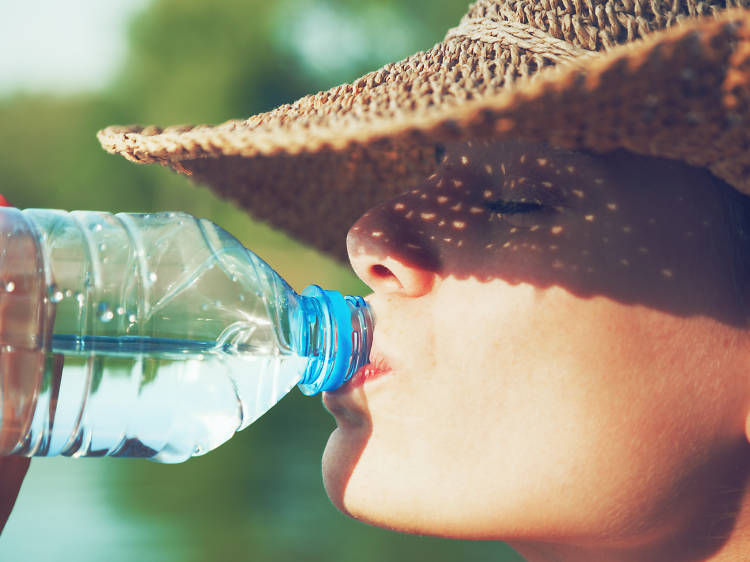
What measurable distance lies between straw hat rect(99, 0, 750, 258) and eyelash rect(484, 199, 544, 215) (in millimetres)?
96

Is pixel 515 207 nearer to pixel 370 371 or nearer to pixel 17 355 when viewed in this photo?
pixel 370 371

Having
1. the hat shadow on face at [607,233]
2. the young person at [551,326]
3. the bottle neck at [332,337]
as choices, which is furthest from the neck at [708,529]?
the bottle neck at [332,337]

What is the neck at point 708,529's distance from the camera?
0.82m

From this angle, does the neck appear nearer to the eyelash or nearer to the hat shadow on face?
the hat shadow on face

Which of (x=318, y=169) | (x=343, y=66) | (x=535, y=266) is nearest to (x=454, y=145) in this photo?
(x=535, y=266)

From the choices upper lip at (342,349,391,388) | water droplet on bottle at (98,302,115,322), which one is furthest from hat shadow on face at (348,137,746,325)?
water droplet on bottle at (98,302,115,322)

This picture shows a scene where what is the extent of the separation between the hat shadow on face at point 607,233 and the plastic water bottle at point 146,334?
0.81 ft

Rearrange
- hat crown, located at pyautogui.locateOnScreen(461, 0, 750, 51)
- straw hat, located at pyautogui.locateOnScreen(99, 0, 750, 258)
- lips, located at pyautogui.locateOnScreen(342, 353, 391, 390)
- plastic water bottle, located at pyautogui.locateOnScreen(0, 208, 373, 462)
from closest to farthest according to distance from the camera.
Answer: straw hat, located at pyautogui.locateOnScreen(99, 0, 750, 258), hat crown, located at pyautogui.locateOnScreen(461, 0, 750, 51), lips, located at pyautogui.locateOnScreen(342, 353, 391, 390), plastic water bottle, located at pyautogui.locateOnScreen(0, 208, 373, 462)

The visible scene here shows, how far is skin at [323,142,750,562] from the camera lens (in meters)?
0.76

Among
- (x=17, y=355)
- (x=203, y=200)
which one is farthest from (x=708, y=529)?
(x=203, y=200)

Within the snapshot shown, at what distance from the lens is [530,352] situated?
2.51ft

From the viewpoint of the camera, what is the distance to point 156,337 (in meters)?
1.01

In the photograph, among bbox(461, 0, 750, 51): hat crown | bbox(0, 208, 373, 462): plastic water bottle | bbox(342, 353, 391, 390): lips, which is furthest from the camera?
bbox(0, 208, 373, 462): plastic water bottle

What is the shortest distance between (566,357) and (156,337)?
0.48m
